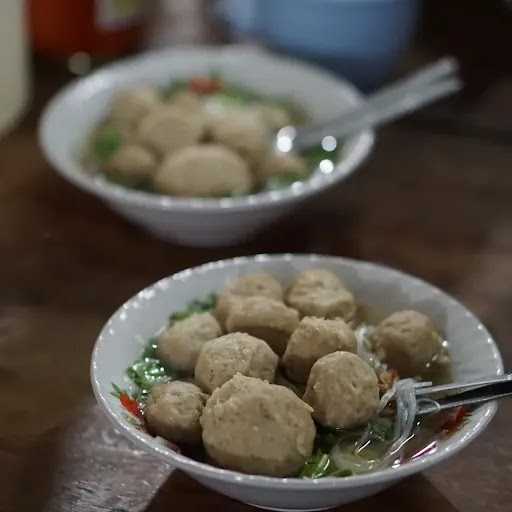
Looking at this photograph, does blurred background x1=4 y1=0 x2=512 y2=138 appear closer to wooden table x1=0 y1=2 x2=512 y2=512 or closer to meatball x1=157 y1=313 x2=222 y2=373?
wooden table x1=0 y1=2 x2=512 y2=512

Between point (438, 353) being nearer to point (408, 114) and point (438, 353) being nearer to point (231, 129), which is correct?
→ point (231, 129)

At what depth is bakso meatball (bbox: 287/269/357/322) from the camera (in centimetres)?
68

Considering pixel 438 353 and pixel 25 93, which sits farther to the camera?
pixel 25 93

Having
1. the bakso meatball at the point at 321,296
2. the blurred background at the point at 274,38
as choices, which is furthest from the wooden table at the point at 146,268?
the bakso meatball at the point at 321,296

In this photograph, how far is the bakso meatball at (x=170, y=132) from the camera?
3.03 feet

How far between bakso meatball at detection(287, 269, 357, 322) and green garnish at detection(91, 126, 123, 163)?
0.33 m

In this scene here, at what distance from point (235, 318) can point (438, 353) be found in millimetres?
147

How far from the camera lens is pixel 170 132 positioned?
3.04 feet

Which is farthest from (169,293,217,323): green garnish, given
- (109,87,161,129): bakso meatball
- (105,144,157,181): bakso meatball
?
(109,87,161,129): bakso meatball

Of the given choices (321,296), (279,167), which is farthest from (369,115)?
(321,296)

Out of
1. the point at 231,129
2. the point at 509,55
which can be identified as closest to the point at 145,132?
the point at 231,129

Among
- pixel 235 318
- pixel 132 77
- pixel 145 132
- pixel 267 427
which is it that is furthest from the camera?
pixel 132 77

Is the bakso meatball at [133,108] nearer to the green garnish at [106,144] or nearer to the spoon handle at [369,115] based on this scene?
the green garnish at [106,144]

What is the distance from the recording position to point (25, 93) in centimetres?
110
